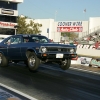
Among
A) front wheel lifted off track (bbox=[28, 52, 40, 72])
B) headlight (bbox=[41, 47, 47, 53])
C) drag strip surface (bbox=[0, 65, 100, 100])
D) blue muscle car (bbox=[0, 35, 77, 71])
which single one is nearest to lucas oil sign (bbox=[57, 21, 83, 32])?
blue muscle car (bbox=[0, 35, 77, 71])

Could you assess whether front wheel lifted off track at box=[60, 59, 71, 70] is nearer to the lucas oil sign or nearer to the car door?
the car door

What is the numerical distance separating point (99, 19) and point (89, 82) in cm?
4214

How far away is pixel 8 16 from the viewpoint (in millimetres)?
58469

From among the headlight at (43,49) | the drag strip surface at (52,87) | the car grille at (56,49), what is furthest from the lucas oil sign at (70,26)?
the drag strip surface at (52,87)

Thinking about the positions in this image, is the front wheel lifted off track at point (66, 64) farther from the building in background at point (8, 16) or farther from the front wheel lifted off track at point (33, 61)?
the building in background at point (8, 16)

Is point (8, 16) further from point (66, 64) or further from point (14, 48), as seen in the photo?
point (66, 64)

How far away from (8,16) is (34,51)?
49425 mm

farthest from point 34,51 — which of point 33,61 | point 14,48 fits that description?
point 14,48

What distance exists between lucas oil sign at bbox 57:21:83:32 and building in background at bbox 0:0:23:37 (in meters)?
10.9

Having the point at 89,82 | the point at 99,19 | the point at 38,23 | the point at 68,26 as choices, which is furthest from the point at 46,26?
the point at 89,82

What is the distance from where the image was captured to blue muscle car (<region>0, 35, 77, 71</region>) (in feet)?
33.7

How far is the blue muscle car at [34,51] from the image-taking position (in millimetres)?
10273

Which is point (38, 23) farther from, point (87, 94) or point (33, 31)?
point (87, 94)

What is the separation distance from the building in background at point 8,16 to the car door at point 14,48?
147 feet
